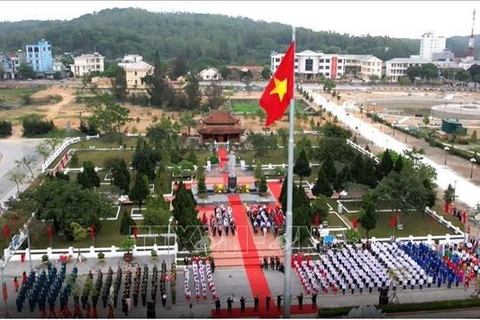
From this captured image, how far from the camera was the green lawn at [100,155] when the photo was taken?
3122cm

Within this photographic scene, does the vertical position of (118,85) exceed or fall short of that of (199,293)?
it exceeds it

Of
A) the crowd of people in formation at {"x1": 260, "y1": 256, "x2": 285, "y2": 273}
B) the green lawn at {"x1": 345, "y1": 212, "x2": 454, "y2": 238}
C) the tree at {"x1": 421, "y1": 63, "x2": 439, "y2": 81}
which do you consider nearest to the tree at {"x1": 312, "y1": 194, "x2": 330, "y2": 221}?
the green lawn at {"x1": 345, "y1": 212, "x2": 454, "y2": 238}

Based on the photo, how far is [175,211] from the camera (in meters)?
19.3

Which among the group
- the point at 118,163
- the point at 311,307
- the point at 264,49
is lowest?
the point at 311,307

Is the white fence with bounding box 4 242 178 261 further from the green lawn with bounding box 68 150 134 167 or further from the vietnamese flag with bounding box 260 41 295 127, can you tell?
the green lawn with bounding box 68 150 134 167

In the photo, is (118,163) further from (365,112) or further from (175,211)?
(365,112)

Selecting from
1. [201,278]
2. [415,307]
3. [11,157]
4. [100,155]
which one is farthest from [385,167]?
[11,157]

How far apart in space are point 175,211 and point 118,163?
20.6 ft

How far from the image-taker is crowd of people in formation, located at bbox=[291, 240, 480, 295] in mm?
15461

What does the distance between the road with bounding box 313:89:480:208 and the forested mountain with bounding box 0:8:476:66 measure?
39.5 meters

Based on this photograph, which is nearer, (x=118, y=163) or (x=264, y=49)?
(x=118, y=163)

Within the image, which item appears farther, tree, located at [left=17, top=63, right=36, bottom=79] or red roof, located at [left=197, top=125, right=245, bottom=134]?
tree, located at [left=17, top=63, right=36, bottom=79]

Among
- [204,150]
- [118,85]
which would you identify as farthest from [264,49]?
[204,150]

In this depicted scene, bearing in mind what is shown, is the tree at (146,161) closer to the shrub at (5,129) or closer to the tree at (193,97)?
the shrub at (5,129)
